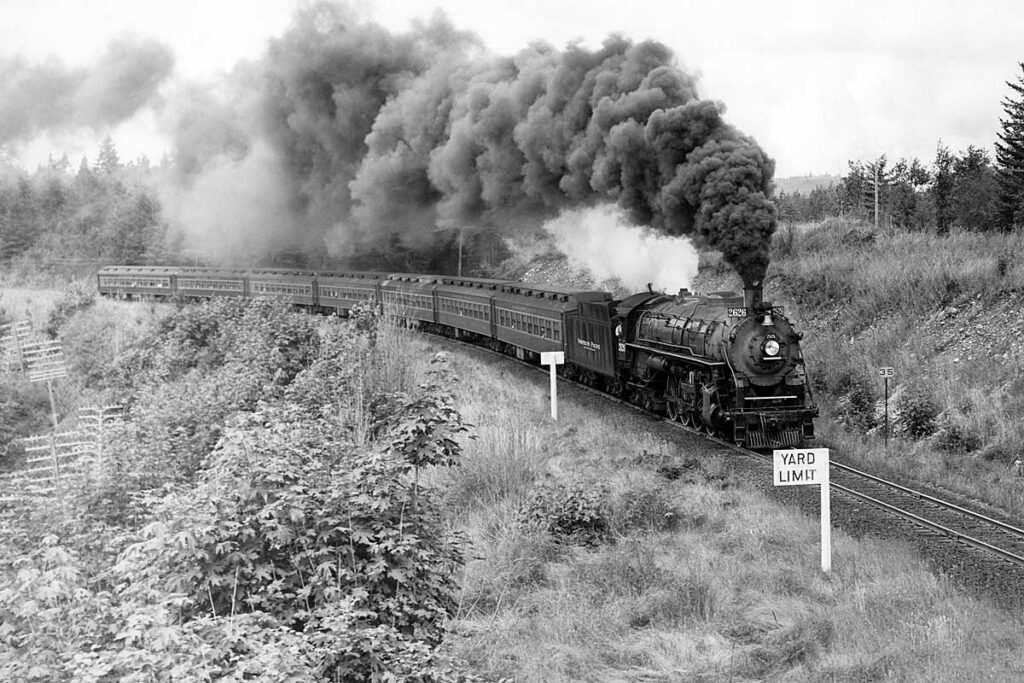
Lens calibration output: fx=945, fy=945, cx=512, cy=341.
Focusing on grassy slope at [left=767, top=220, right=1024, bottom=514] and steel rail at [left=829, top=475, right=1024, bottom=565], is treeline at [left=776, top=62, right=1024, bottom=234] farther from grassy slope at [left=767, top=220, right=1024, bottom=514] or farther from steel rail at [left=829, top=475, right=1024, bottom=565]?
steel rail at [left=829, top=475, right=1024, bottom=565]

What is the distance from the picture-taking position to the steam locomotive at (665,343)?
16.2 meters

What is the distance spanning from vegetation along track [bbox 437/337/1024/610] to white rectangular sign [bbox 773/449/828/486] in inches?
57.7

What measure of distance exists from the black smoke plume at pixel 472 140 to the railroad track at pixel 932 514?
3.92 m

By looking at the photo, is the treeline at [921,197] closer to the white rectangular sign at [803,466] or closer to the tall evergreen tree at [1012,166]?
the tall evergreen tree at [1012,166]

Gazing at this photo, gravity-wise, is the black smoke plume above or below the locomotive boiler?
above

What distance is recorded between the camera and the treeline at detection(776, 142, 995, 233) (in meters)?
37.5

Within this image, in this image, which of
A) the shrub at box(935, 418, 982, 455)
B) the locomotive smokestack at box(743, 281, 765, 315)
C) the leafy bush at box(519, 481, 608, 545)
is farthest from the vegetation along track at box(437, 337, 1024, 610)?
the leafy bush at box(519, 481, 608, 545)

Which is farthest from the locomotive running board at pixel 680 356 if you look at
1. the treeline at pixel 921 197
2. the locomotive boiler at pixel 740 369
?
the treeline at pixel 921 197

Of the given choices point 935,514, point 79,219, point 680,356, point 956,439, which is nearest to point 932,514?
point 935,514

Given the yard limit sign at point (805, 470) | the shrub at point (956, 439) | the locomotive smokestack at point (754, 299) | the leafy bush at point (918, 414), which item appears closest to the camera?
the yard limit sign at point (805, 470)

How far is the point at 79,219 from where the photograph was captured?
203ft

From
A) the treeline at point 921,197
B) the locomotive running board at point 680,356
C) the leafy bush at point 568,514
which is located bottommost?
the leafy bush at point 568,514

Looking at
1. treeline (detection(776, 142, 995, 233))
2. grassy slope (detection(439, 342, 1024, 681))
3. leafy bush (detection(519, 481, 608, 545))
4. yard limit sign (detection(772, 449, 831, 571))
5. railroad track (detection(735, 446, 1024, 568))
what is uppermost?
treeline (detection(776, 142, 995, 233))

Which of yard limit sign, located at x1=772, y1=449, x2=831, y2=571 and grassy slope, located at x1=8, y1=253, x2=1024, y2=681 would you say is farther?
yard limit sign, located at x1=772, y1=449, x2=831, y2=571
